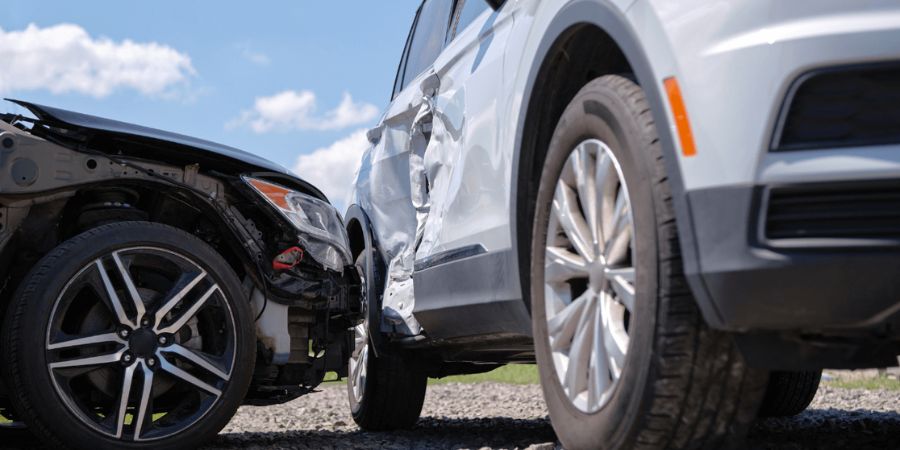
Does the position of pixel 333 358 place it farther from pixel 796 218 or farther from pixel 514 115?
pixel 796 218

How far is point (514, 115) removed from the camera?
10.7 feet

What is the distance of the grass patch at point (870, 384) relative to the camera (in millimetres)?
8972

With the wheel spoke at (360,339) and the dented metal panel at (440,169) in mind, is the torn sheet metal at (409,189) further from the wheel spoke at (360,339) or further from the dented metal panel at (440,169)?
the wheel spoke at (360,339)

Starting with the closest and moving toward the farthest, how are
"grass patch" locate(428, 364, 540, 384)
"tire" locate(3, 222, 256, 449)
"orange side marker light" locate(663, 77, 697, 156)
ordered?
"orange side marker light" locate(663, 77, 697, 156), "tire" locate(3, 222, 256, 449), "grass patch" locate(428, 364, 540, 384)

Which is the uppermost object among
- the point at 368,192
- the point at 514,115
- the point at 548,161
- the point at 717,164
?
the point at 368,192

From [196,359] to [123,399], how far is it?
0.28m

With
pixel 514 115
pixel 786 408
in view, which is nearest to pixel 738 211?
pixel 514 115

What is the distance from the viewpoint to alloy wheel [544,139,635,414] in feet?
8.18

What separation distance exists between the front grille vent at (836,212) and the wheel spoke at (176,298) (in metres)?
2.31

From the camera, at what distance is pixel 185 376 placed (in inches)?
146

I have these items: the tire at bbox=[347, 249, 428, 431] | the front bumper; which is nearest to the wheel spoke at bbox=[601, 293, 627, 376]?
the front bumper

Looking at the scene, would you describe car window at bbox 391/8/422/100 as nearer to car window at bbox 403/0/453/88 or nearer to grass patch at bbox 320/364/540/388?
car window at bbox 403/0/453/88

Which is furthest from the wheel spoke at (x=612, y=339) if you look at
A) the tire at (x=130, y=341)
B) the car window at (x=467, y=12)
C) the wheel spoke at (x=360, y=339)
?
the wheel spoke at (x=360, y=339)

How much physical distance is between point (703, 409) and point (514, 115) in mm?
1241
